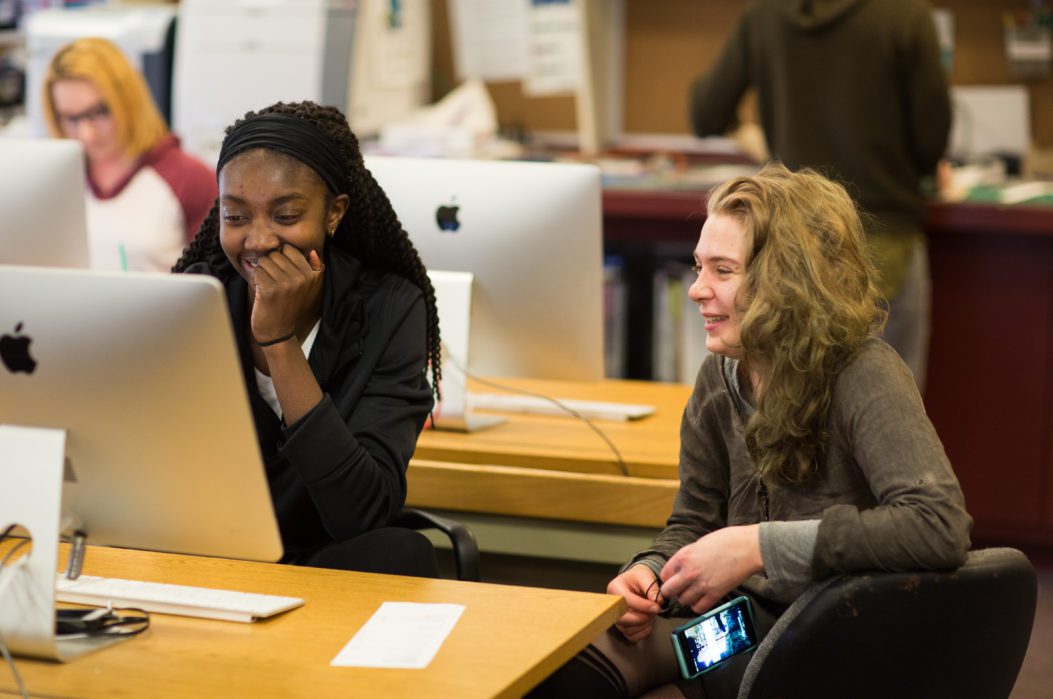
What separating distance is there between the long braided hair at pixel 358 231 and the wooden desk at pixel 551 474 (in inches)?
11.5

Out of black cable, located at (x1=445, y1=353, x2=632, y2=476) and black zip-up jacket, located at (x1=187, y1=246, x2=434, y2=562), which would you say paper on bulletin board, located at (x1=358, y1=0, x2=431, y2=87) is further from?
black zip-up jacket, located at (x1=187, y1=246, x2=434, y2=562)

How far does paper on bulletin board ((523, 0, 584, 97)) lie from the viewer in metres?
5.02

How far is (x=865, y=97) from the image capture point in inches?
145

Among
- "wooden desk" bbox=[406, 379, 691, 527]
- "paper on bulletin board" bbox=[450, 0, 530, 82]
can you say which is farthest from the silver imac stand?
"paper on bulletin board" bbox=[450, 0, 530, 82]

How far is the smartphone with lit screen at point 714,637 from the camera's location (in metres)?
1.70

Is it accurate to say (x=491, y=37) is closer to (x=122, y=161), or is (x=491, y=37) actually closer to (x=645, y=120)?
(x=645, y=120)

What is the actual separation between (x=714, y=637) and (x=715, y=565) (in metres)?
0.09

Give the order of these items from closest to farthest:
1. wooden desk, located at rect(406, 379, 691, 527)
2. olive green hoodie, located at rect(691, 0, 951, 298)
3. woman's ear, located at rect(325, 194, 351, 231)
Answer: woman's ear, located at rect(325, 194, 351, 231) < wooden desk, located at rect(406, 379, 691, 527) < olive green hoodie, located at rect(691, 0, 951, 298)

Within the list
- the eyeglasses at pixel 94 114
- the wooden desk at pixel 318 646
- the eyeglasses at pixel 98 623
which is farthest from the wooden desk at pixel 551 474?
the eyeglasses at pixel 94 114

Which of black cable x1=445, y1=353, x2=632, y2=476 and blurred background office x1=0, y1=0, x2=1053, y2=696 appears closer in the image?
black cable x1=445, y1=353, x2=632, y2=476

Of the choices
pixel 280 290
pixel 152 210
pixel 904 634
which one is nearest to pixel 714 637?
pixel 904 634

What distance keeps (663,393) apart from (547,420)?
325 millimetres

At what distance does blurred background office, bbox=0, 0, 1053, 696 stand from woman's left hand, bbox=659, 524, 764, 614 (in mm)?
2183

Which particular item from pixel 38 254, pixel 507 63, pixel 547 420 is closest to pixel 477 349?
pixel 547 420
